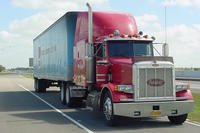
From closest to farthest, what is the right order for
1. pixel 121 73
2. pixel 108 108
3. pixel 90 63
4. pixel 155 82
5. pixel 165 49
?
pixel 155 82, pixel 108 108, pixel 121 73, pixel 90 63, pixel 165 49

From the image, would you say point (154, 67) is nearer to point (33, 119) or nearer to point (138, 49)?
point (138, 49)

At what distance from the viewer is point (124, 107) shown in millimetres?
13453

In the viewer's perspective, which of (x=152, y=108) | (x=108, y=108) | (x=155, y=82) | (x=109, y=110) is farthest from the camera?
A: (x=108, y=108)

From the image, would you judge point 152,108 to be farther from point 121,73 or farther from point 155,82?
point 121,73

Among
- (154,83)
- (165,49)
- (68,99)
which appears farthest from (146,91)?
(68,99)

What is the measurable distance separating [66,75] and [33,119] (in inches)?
194

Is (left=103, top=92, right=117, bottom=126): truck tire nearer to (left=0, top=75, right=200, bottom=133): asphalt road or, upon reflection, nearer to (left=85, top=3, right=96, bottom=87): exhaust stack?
(left=0, top=75, right=200, bottom=133): asphalt road

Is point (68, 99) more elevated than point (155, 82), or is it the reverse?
point (155, 82)

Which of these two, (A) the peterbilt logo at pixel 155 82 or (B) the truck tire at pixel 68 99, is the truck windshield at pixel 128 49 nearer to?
(A) the peterbilt logo at pixel 155 82

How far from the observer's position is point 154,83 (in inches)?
542

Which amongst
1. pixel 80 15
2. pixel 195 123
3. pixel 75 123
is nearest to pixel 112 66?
pixel 75 123

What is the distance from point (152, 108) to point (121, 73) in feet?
4.90

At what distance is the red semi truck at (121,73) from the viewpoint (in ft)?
44.9

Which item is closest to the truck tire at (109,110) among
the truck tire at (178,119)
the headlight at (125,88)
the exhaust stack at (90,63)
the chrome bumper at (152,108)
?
the chrome bumper at (152,108)
